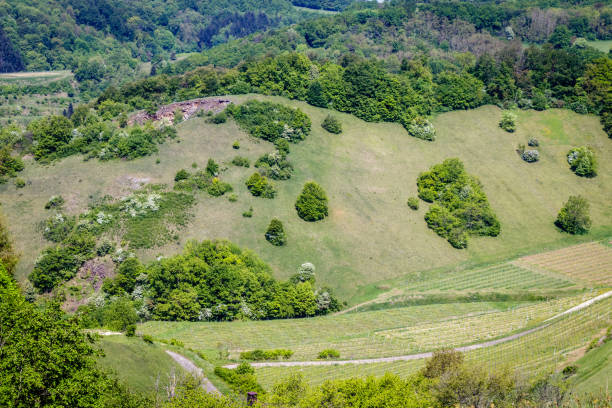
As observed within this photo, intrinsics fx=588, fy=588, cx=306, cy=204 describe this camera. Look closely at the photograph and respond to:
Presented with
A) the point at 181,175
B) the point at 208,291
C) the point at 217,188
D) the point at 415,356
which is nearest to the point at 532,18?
the point at 217,188

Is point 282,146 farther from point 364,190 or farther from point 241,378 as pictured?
point 241,378

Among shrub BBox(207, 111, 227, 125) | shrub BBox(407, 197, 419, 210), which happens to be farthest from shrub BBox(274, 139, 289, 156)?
shrub BBox(407, 197, 419, 210)

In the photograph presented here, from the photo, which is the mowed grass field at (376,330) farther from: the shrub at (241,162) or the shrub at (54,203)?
the shrub at (241,162)

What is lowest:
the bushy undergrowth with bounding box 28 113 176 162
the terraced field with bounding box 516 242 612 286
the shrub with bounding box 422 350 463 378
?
the terraced field with bounding box 516 242 612 286

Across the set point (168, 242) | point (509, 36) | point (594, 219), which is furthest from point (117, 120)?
point (509, 36)

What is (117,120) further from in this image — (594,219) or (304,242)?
(594,219)

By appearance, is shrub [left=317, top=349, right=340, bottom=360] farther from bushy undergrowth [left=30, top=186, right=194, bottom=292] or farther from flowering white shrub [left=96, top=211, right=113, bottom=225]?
flowering white shrub [left=96, top=211, right=113, bottom=225]
